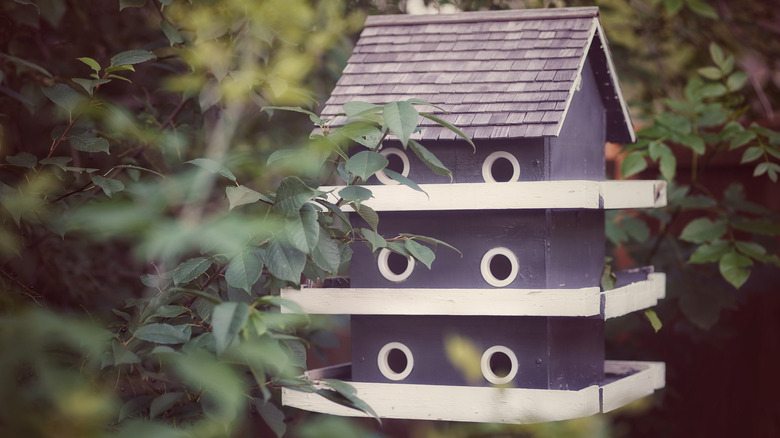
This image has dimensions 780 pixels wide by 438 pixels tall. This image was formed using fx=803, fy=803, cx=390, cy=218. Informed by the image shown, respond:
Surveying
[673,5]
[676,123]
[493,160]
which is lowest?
[493,160]

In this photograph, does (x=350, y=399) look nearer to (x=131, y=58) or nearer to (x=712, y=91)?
(x=131, y=58)

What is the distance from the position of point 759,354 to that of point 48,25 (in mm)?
2946

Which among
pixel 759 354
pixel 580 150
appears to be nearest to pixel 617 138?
pixel 580 150

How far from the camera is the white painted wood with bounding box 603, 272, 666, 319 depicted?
1.81 m

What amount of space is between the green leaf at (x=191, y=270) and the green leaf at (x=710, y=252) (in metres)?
1.56

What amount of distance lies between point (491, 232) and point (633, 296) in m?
0.43

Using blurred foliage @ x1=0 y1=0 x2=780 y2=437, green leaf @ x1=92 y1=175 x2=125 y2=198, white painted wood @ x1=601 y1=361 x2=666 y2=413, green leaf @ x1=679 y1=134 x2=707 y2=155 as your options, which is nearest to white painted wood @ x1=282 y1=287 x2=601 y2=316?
blurred foliage @ x1=0 y1=0 x2=780 y2=437

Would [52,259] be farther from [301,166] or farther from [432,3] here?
[432,3]

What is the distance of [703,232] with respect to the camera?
8.07 feet

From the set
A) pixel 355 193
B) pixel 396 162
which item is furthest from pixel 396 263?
pixel 355 193

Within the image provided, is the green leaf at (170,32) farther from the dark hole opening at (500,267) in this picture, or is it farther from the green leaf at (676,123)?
the green leaf at (676,123)

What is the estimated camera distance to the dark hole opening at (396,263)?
1.96 metres

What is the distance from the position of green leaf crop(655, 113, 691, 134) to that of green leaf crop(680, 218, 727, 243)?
0.29 metres

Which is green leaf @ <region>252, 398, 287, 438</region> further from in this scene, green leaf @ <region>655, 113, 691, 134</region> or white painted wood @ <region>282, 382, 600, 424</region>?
green leaf @ <region>655, 113, 691, 134</region>
